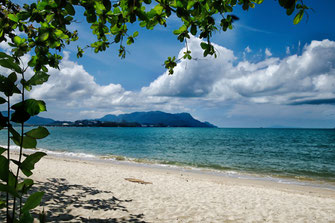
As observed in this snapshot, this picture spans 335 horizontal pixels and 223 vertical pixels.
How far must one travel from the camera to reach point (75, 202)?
22.6ft

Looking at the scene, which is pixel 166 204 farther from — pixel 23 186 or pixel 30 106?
pixel 30 106

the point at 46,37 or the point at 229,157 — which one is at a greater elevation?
the point at 46,37

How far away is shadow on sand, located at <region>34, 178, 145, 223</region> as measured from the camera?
5711 millimetres

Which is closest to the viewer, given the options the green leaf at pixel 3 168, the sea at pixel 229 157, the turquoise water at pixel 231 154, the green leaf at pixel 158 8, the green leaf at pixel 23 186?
the green leaf at pixel 3 168

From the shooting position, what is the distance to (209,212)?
273 inches

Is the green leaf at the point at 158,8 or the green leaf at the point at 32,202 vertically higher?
the green leaf at the point at 158,8

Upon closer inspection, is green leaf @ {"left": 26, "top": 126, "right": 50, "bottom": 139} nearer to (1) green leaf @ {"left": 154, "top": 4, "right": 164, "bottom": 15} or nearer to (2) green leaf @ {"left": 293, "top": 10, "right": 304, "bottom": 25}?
(1) green leaf @ {"left": 154, "top": 4, "right": 164, "bottom": 15}

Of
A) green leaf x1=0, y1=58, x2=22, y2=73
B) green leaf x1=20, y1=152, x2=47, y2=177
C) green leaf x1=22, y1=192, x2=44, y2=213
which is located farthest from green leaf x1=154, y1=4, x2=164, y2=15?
green leaf x1=22, y1=192, x2=44, y2=213

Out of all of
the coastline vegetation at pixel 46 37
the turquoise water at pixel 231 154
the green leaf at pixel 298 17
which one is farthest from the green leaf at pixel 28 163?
the turquoise water at pixel 231 154

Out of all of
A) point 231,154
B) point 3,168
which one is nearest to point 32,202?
point 3,168

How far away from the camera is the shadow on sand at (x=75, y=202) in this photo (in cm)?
571

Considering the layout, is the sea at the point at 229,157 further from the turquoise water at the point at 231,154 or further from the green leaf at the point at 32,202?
the green leaf at the point at 32,202

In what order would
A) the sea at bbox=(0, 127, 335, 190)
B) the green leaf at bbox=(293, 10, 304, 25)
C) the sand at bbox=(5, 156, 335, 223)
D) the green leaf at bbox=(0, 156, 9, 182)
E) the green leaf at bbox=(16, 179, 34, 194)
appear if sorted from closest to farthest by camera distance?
1. the green leaf at bbox=(0, 156, 9, 182)
2. the green leaf at bbox=(16, 179, 34, 194)
3. the green leaf at bbox=(293, 10, 304, 25)
4. the sand at bbox=(5, 156, 335, 223)
5. the sea at bbox=(0, 127, 335, 190)

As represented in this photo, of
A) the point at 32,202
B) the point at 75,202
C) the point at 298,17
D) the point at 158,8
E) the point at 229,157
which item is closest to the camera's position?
the point at 32,202
